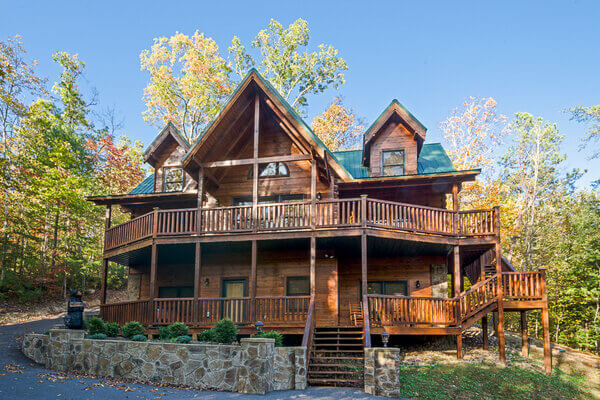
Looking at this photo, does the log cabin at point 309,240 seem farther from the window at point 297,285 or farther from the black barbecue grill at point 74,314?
the black barbecue grill at point 74,314

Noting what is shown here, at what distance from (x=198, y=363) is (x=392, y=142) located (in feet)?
41.1

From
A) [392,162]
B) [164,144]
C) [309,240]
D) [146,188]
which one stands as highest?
[164,144]

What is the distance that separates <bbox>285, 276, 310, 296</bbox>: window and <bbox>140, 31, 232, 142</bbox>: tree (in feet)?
63.4

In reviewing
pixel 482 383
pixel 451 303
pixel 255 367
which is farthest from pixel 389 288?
pixel 255 367

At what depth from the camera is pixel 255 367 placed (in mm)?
10773

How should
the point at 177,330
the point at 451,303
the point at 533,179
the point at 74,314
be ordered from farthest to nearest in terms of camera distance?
the point at 533,179, the point at 451,303, the point at 177,330, the point at 74,314

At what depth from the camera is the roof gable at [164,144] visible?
71.4 feet

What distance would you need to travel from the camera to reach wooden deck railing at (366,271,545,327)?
1539 cm

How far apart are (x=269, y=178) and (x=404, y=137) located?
19.3 ft

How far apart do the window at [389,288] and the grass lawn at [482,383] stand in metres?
4.51

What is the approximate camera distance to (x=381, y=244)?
683 inches

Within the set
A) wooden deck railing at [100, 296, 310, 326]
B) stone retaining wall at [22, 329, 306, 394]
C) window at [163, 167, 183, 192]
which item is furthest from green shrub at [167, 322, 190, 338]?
window at [163, 167, 183, 192]

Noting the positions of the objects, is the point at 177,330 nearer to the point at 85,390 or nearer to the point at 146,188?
the point at 85,390

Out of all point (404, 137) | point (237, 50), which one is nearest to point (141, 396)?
point (404, 137)
